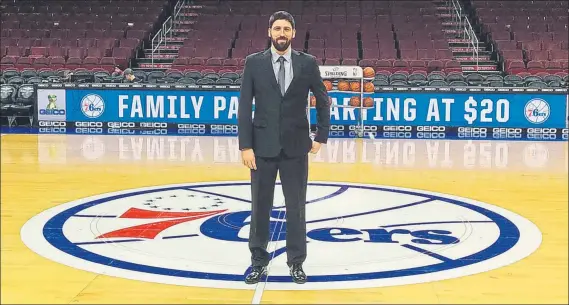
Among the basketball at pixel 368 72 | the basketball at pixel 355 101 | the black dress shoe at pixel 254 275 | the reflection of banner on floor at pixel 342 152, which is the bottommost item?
the black dress shoe at pixel 254 275

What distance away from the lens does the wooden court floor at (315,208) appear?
3910mm

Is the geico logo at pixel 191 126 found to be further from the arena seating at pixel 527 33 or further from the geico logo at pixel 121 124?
the arena seating at pixel 527 33

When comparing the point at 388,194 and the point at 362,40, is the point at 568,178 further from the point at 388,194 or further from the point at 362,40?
the point at 362,40

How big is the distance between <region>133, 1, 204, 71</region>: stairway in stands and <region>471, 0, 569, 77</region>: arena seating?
9.60 metres

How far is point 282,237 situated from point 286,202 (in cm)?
112

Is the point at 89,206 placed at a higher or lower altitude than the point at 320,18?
lower

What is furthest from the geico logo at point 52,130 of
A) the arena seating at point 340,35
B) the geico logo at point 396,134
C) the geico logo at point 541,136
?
the geico logo at point 541,136

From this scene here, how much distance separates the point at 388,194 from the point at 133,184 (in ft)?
9.39

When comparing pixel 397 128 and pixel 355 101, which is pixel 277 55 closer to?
pixel 355 101

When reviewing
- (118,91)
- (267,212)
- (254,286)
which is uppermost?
(118,91)

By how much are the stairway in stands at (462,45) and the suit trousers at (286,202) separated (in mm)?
15372

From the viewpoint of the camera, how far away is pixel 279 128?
4.01 meters

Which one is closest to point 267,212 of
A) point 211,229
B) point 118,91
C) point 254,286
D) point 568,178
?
point 254,286

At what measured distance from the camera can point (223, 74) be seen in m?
16.1
